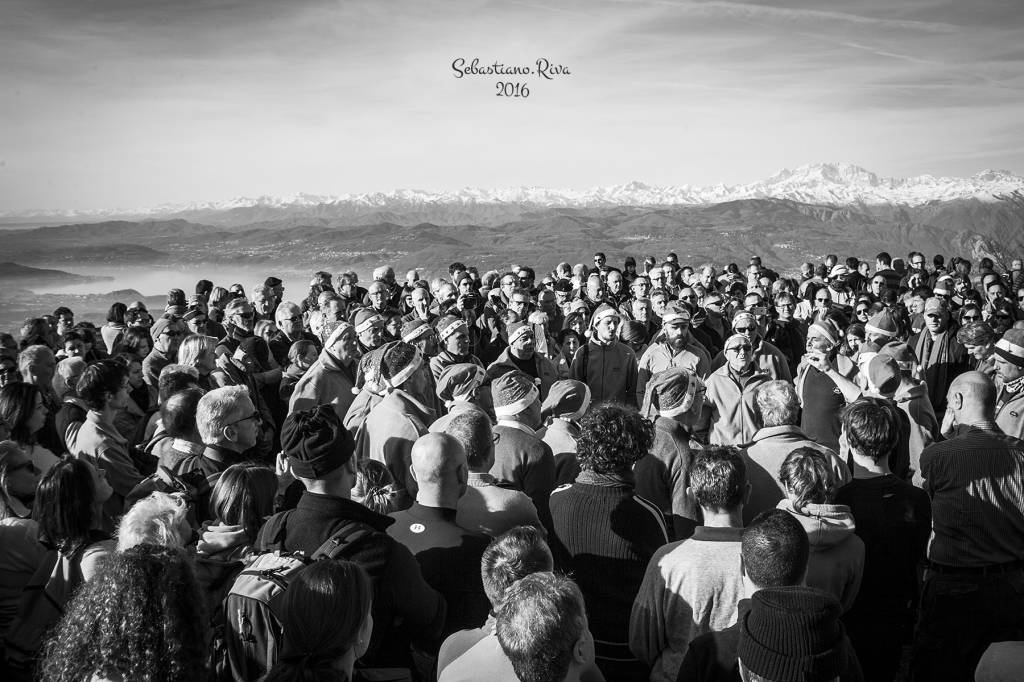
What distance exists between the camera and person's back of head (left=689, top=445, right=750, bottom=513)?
3.08m

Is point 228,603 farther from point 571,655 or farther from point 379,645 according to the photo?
point 571,655

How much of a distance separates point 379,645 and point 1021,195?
1323 inches

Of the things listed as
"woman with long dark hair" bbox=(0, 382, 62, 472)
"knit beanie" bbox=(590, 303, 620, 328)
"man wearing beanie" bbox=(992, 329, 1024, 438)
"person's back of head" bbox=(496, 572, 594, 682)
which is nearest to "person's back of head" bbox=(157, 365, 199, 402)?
"woman with long dark hair" bbox=(0, 382, 62, 472)

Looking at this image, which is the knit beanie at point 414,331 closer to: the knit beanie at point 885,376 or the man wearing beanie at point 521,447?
the man wearing beanie at point 521,447


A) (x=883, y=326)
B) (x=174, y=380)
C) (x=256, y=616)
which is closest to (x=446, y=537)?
(x=256, y=616)

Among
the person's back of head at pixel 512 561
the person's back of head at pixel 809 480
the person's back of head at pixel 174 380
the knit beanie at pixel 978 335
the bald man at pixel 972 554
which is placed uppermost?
the knit beanie at pixel 978 335

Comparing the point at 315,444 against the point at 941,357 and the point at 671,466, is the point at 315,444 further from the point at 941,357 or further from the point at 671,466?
the point at 941,357

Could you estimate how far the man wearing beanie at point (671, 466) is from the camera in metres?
4.15

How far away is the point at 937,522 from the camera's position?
3914 mm

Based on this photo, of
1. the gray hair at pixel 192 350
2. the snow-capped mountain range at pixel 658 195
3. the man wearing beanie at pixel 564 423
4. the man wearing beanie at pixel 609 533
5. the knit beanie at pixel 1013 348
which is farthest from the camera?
the snow-capped mountain range at pixel 658 195

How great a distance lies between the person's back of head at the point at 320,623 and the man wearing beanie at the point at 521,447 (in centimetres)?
203

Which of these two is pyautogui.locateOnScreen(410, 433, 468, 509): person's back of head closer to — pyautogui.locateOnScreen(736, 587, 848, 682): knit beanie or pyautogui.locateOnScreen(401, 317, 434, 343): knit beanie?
pyautogui.locateOnScreen(736, 587, 848, 682): knit beanie

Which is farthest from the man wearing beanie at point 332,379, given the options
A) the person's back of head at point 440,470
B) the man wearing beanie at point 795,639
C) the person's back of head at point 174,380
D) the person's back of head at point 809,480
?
the man wearing beanie at point 795,639

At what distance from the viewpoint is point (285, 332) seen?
8.52 m
